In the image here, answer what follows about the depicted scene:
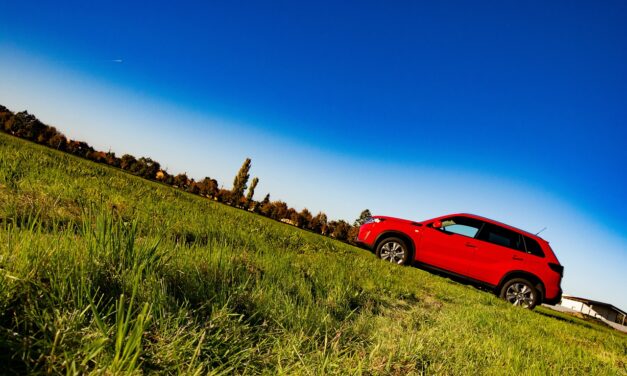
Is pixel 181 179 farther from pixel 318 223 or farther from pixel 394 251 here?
pixel 394 251

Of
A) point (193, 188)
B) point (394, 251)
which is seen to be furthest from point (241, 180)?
point (394, 251)

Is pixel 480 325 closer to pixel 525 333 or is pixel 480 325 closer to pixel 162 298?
pixel 525 333

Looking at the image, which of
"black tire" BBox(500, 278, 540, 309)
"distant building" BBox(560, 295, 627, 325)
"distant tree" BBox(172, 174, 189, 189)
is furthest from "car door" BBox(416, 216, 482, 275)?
"distant building" BBox(560, 295, 627, 325)

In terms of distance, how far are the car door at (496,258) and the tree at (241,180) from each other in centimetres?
4466

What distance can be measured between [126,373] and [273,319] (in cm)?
114

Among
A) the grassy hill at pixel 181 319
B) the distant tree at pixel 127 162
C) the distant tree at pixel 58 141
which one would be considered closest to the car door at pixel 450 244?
the grassy hill at pixel 181 319

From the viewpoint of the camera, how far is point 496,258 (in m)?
9.23

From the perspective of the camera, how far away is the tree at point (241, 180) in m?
52.5

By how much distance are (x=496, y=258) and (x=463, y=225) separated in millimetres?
1258

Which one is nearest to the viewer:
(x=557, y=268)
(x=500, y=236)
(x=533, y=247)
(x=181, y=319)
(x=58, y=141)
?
(x=181, y=319)

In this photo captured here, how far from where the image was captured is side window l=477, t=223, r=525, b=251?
9406 mm

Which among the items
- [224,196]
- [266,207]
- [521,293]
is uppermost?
[521,293]

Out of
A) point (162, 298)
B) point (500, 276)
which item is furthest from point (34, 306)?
point (500, 276)

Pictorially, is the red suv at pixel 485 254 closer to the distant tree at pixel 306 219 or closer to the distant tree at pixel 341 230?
the distant tree at pixel 341 230
